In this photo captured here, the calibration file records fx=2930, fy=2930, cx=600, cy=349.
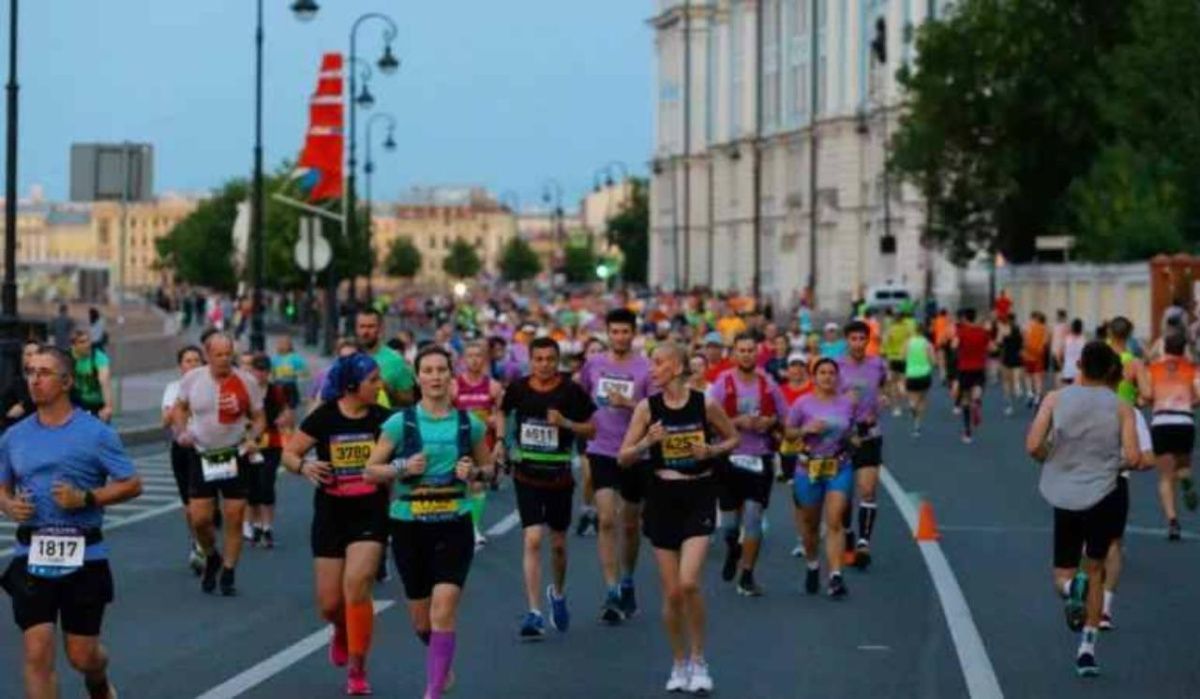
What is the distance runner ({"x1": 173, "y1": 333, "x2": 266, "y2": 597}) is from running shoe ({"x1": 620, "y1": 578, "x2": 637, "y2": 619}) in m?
2.73

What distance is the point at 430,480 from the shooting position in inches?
514

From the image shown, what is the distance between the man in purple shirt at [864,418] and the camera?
782 inches

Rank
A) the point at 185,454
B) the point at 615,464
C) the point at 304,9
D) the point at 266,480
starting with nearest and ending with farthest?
1. the point at 615,464
2. the point at 185,454
3. the point at 266,480
4. the point at 304,9

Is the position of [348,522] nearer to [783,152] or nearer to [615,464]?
[615,464]

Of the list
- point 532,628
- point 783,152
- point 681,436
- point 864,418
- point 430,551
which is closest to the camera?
point 430,551

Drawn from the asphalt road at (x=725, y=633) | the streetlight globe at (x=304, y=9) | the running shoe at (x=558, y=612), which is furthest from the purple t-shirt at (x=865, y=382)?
the streetlight globe at (x=304, y=9)

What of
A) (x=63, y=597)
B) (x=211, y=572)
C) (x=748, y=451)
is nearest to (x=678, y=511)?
(x=63, y=597)

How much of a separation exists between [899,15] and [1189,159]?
53.1 meters

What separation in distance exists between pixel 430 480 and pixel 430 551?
315 mm

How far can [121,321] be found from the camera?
10238cm

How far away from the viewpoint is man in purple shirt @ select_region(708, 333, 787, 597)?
1847 centimetres

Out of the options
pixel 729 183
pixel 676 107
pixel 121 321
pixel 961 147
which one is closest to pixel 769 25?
pixel 729 183

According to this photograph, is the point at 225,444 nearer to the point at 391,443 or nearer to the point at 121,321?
the point at 391,443

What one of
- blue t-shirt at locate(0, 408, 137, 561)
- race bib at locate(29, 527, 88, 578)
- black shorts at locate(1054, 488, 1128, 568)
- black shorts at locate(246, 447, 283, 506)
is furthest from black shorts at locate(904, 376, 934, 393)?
race bib at locate(29, 527, 88, 578)
